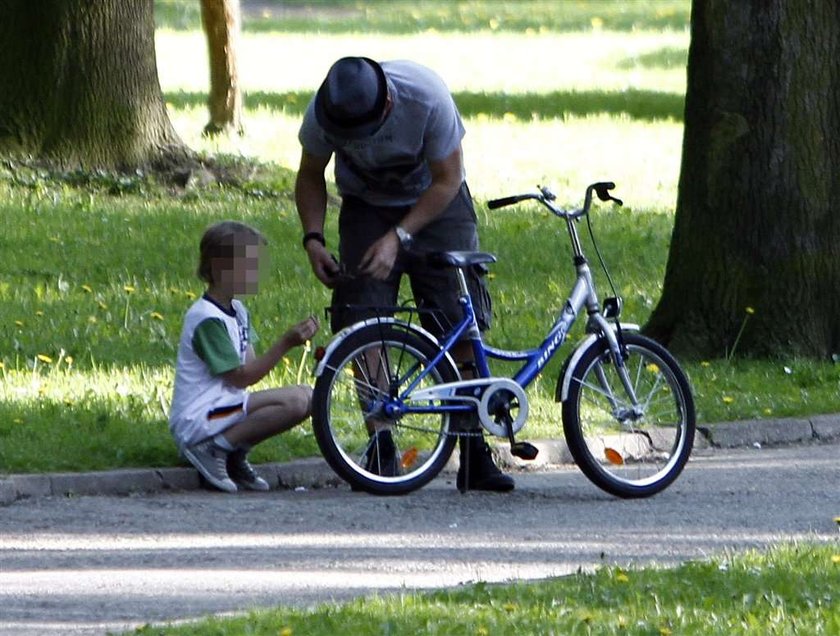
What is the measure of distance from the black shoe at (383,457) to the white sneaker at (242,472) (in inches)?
21.6

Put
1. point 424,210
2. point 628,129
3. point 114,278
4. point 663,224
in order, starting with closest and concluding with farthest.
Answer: point 424,210, point 114,278, point 663,224, point 628,129

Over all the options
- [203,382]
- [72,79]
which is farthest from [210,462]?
[72,79]

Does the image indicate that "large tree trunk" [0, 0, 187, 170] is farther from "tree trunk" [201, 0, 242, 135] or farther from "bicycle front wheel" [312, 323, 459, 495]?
"bicycle front wheel" [312, 323, 459, 495]

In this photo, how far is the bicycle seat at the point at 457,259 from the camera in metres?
8.30

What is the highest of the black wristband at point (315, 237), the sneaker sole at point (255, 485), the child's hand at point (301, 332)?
the black wristband at point (315, 237)

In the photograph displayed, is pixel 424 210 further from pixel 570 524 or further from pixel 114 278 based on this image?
pixel 114 278

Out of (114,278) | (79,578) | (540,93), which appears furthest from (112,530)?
(540,93)

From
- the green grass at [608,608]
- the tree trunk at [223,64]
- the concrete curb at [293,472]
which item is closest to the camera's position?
the green grass at [608,608]

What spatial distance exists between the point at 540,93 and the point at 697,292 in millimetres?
18247

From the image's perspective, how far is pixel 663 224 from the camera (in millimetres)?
17344

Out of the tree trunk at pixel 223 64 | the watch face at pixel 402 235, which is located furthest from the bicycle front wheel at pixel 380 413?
the tree trunk at pixel 223 64

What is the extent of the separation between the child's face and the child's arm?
0.96 feet

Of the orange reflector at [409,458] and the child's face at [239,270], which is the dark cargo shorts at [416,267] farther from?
the orange reflector at [409,458]

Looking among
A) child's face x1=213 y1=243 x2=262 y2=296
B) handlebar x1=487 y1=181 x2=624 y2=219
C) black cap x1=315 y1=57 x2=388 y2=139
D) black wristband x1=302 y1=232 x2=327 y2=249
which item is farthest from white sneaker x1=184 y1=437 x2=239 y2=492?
handlebar x1=487 y1=181 x2=624 y2=219
